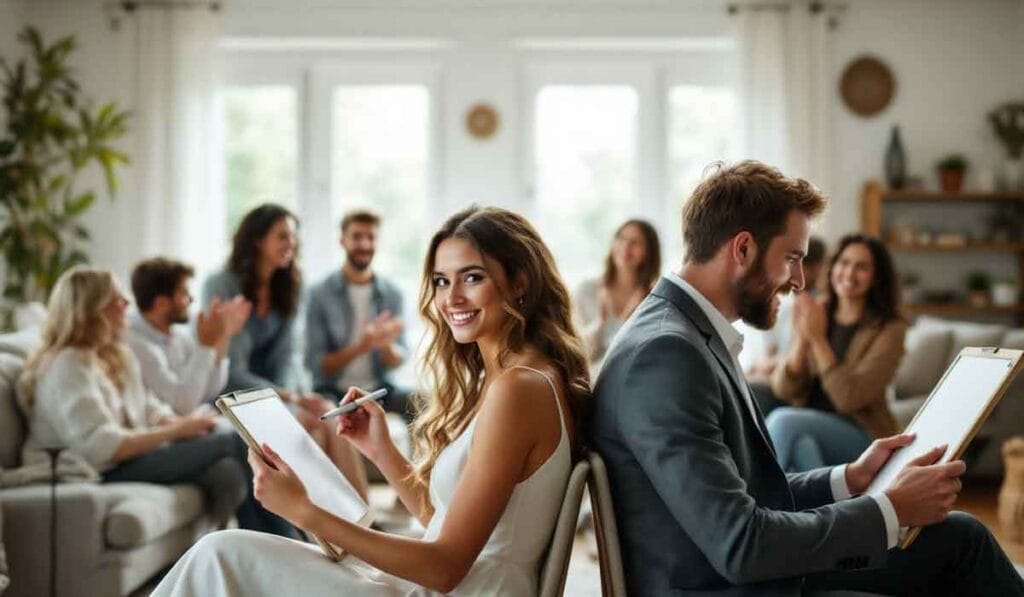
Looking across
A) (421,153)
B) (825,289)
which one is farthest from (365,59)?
(825,289)

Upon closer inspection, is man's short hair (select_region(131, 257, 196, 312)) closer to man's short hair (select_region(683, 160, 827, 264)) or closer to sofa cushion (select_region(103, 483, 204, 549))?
sofa cushion (select_region(103, 483, 204, 549))

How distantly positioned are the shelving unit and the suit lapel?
204 inches

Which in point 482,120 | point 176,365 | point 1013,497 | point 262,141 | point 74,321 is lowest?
point 1013,497

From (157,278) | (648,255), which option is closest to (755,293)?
(157,278)

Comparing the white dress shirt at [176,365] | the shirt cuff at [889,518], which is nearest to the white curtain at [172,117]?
the white dress shirt at [176,365]

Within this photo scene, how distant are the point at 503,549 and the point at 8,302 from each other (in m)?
5.25

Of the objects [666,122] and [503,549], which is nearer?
[503,549]

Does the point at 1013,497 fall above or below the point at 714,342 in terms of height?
below

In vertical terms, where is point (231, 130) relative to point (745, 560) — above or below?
above

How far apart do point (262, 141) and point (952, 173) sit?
406 cm

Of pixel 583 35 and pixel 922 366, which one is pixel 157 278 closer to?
pixel 583 35

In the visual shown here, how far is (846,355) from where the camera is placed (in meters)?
4.11

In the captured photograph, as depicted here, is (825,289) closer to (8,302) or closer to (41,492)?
(41,492)

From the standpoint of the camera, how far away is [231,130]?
23.0ft
